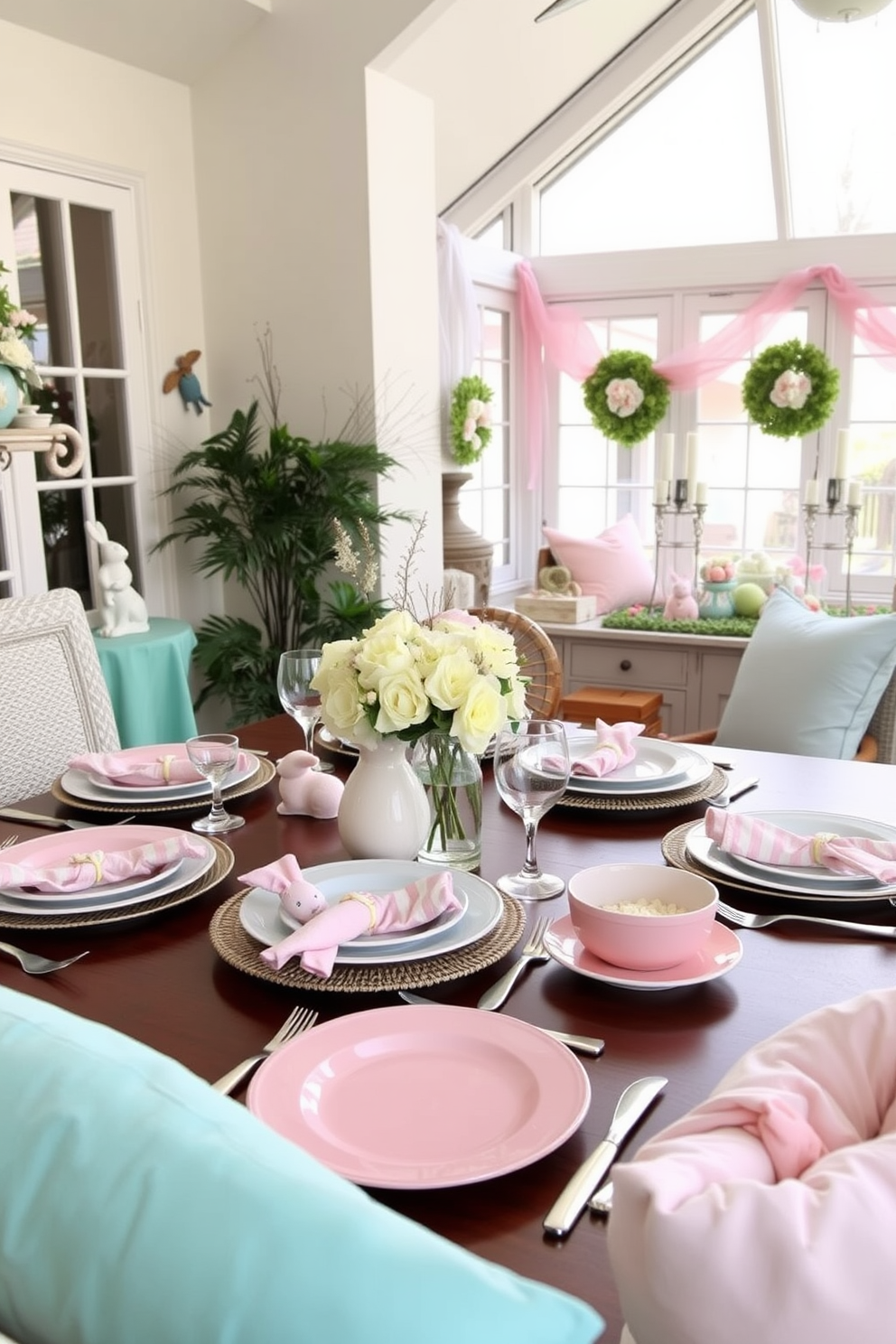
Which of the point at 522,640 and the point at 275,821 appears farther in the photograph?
the point at 522,640

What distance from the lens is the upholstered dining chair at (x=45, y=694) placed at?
2021mm

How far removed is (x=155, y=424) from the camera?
3.91 m

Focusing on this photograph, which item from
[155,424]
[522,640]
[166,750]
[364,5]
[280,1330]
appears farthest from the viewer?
[155,424]

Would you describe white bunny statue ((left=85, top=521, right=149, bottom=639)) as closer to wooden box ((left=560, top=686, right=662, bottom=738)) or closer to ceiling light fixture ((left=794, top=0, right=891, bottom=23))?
wooden box ((left=560, top=686, right=662, bottom=738))

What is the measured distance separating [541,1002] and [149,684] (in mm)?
2471

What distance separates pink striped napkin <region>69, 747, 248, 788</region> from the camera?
171cm

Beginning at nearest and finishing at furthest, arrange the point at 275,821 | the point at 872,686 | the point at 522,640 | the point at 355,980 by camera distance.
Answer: the point at 355,980 < the point at 275,821 < the point at 872,686 < the point at 522,640

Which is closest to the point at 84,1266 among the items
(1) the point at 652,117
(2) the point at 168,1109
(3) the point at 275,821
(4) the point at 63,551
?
(2) the point at 168,1109

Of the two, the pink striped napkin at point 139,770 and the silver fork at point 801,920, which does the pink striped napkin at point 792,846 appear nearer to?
the silver fork at point 801,920

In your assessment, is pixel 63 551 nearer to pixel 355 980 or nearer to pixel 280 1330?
pixel 355 980

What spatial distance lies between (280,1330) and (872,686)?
6.95 ft

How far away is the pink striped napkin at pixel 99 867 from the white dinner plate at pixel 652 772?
566 mm

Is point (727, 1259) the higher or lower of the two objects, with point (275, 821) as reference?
higher

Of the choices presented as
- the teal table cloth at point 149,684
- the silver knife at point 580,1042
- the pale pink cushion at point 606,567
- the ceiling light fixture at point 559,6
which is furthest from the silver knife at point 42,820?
the pale pink cushion at point 606,567
